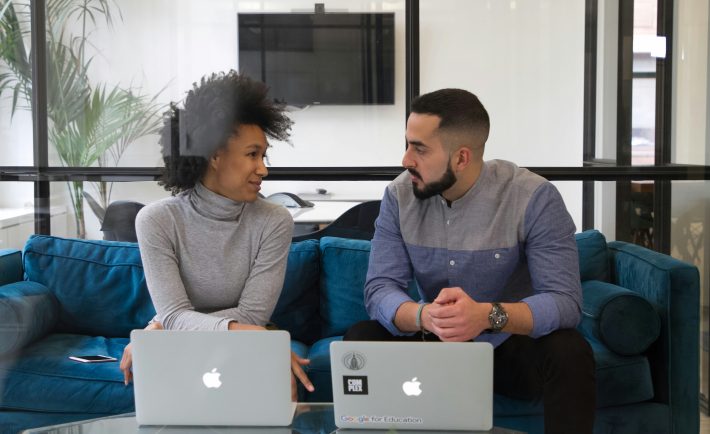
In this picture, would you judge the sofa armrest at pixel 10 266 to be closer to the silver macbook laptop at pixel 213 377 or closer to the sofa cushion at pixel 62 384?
the sofa cushion at pixel 62 384

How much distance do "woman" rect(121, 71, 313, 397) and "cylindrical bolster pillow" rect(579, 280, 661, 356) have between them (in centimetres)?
99

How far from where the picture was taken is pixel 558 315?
2.17 meters

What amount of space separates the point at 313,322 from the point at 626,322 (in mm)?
1022

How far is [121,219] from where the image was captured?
3355mm

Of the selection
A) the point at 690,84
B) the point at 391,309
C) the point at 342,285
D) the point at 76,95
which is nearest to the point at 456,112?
the point at 391,309

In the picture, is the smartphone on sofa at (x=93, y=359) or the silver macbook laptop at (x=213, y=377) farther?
the smartphone on sofa at (x=93, y=359)

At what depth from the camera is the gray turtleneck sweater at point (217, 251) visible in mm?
2375

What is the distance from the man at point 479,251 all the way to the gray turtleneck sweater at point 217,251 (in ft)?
0.92

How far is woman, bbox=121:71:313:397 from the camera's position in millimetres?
2395

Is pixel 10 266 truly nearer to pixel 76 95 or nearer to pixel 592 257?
pixel 76 95

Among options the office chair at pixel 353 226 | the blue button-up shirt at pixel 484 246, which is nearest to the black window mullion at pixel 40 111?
the office chair at pixel 353 226

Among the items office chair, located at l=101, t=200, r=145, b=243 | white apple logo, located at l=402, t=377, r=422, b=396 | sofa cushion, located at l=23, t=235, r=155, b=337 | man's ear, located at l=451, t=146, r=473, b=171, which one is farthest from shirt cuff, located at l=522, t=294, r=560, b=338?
office chair, located at l=101, t=200, r=145, b=243

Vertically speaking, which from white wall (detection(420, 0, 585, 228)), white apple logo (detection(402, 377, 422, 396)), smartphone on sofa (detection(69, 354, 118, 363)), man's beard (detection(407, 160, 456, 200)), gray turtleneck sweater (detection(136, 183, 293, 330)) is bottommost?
smartphone on sofa (detection(69, 354, 118, 363))

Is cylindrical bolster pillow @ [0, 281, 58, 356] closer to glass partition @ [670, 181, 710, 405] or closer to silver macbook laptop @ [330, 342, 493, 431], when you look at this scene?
silver macbook laptop @ [330, 342, 493, 431]
